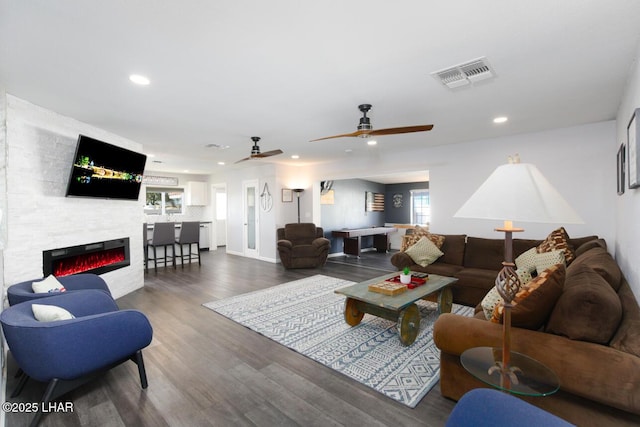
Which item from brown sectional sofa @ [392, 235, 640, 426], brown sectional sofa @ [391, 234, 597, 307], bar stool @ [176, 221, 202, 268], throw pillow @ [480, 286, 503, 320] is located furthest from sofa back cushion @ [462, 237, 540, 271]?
bar stool @ [176, 221, 202, 268]

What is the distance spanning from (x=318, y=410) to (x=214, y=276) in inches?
173

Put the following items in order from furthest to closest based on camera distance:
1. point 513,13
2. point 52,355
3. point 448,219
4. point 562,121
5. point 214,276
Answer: point 214,276 < point 448,219 < point 562,121 < point 52,355 < point 513,13

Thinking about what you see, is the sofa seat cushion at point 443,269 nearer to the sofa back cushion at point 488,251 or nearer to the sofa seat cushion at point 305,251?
the sofa back cushion at point 488,251

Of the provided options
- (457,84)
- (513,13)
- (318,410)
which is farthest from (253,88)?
(318,410)

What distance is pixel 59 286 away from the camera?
264cm

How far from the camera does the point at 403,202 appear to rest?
32.6 feet

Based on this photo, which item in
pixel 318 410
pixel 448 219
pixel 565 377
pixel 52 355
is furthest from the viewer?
pixel 448 219

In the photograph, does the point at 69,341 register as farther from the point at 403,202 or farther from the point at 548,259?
the point at 403,202

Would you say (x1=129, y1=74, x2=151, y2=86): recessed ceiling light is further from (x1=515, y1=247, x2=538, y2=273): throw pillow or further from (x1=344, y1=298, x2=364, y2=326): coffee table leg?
(x1=515, y1=247, x2=538, y2=273): throw pillow

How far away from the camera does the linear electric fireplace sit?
342 centimetres

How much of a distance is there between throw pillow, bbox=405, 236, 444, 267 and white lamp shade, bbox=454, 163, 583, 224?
3335 millimetres

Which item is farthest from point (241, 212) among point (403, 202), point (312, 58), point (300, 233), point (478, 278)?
point (312, 58)

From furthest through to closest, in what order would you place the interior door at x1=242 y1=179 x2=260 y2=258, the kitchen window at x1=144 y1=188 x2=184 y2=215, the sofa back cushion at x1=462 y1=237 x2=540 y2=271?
the kitchen window at x1=144 y1=188 x2=184 y2=215 < the interior door at x1=242 y1=179 x2=260 y2=258 < the sofa back cushion at x1=462 y1=237 x2=540 y2=271

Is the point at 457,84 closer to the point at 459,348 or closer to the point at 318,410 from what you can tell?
the point at 459,348
